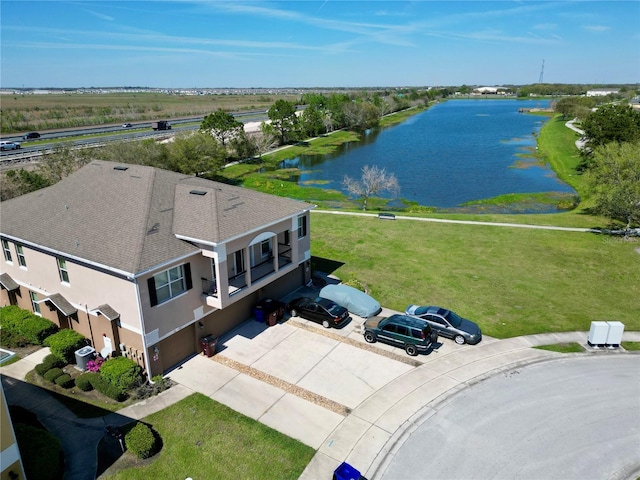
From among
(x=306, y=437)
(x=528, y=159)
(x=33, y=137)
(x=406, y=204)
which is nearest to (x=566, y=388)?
(x=306, y=437)

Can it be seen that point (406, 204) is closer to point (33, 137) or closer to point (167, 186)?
point (167, 186)

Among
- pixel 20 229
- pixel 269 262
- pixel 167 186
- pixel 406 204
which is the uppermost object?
pixel 167 186

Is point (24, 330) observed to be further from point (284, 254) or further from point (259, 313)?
point (284, 254)

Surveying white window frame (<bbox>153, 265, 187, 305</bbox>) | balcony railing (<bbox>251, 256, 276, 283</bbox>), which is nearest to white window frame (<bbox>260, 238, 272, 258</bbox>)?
balcony railing (<bbox>251, 256, 276, 283</bbox>)

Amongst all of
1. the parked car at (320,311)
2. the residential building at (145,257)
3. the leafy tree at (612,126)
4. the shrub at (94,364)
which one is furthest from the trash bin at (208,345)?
the leafy tree at (612,126)

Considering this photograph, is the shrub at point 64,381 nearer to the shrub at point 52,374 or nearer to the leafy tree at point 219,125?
the shrub at point 52,374

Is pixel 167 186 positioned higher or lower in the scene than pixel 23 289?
higher
